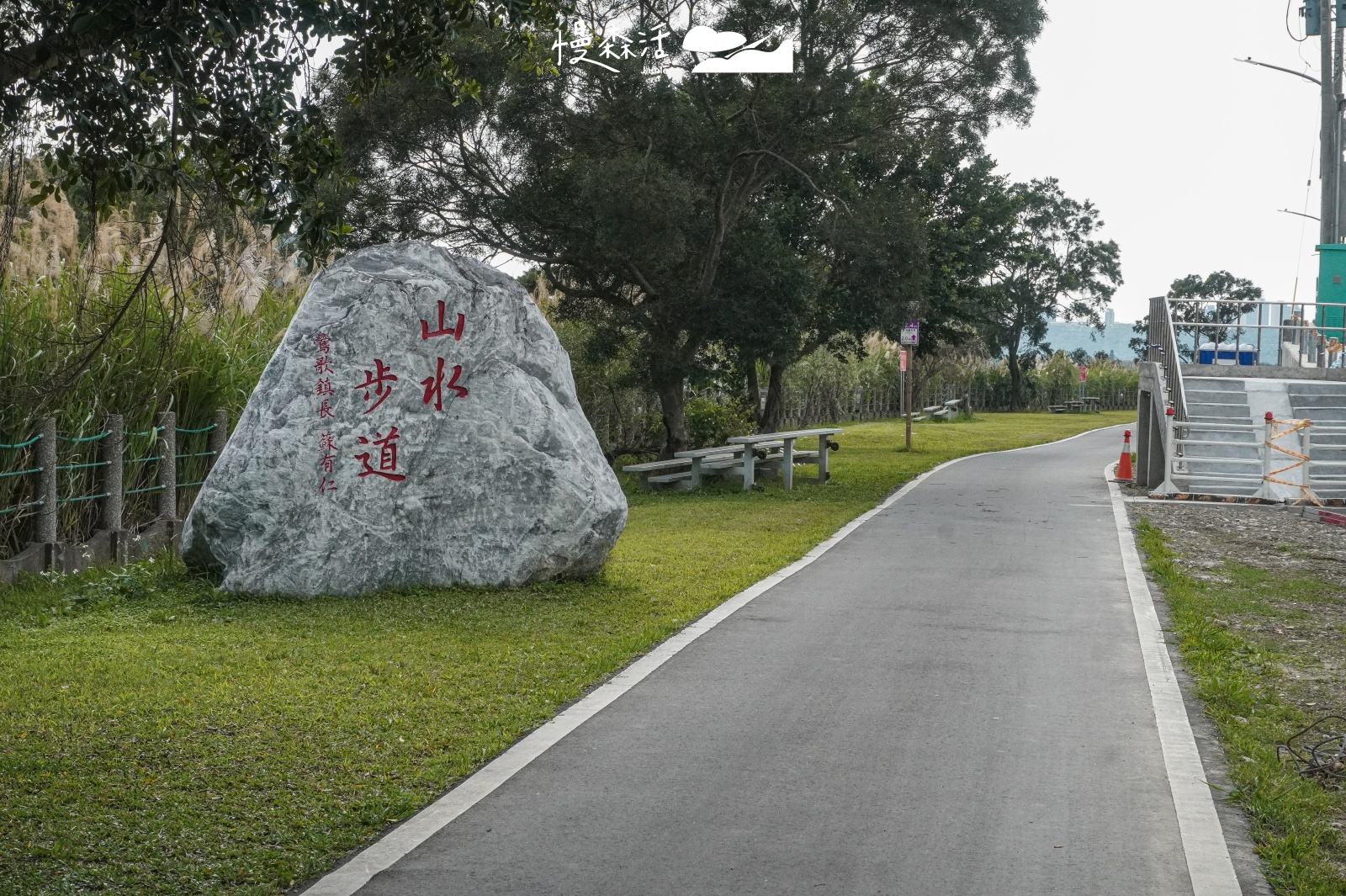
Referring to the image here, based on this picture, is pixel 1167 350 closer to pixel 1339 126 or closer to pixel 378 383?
pixel 1339 126

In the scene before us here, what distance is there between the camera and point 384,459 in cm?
1003

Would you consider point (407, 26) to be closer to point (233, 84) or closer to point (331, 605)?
point (233, 84)

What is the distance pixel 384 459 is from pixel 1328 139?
2331cm

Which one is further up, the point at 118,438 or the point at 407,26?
the point at 407,26

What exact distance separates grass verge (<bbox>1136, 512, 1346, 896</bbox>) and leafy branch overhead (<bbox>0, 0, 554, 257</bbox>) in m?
5.07

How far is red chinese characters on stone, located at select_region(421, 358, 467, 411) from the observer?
10.3 m

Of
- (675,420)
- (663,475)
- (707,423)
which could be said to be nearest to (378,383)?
(663,475)

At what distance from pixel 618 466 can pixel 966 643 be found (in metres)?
14.7

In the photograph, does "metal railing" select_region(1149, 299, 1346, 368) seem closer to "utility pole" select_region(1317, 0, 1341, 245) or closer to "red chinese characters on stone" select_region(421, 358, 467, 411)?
"utility pole" select_region(1317, 0, 1341, 245)

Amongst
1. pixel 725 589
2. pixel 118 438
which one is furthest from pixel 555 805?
pixel 118 438

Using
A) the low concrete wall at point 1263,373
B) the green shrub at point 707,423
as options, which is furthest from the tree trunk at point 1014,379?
the green shrub at point 707,423

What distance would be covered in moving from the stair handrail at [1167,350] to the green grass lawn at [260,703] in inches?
444

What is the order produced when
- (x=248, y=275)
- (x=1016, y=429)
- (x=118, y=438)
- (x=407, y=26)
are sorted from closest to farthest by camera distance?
1. (x=407, y=26)
2. (x=118, y=438)
3. (x=248, y=275)
4. (x=1016, y=429)

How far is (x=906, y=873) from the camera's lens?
15.3ft
